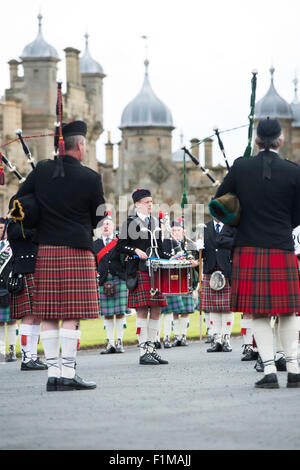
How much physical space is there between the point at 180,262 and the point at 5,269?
7.00 ft

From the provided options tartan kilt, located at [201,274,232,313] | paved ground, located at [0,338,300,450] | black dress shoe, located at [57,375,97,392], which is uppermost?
tartan kilt, located at [201,274,232,313]

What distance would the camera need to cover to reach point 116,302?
44.8 ft

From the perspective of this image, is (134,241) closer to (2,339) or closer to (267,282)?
(2,339)

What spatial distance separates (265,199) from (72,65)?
37.9m

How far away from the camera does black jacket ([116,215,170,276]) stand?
35.0 feet

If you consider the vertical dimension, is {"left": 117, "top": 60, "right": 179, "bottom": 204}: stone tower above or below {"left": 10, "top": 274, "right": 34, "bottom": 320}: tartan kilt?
above

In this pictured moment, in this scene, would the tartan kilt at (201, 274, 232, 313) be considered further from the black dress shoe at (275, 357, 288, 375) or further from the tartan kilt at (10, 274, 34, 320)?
the black dress shoe at (275, 357, 288, 375)

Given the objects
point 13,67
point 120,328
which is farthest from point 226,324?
point 13,67

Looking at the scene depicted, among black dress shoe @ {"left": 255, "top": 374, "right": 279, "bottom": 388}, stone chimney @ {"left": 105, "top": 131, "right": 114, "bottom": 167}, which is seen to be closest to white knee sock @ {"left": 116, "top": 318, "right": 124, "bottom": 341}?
black dress shoe @ {"left": 255, "top": 374, "right": 279, "bottom": 388}

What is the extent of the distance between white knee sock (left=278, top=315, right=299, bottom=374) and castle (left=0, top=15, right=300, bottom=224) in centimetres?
3060

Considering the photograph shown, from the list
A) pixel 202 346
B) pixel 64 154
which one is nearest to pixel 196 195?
pixel 202 346

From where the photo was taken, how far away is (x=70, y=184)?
7.87m

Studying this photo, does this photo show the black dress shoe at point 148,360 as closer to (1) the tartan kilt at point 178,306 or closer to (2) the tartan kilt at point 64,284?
(2) the tartan kilt at point 64,284
